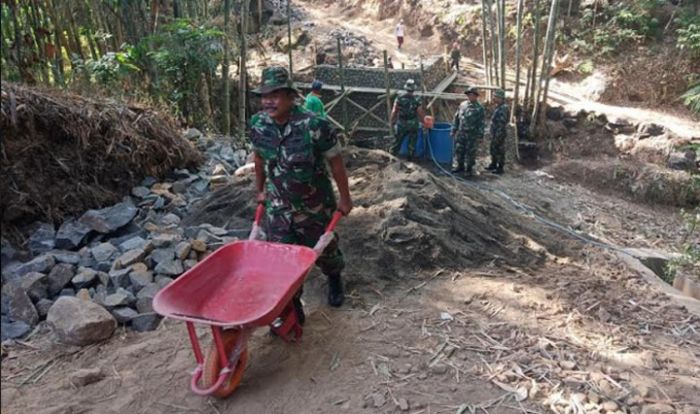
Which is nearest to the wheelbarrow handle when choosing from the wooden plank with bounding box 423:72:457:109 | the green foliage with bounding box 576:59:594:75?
the wooden plank with bounding box 423:72:457:109

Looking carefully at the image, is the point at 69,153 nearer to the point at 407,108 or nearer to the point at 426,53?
the point at 407,108

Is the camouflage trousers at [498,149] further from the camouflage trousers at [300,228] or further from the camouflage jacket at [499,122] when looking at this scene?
the camouflage trousers at [300,228]

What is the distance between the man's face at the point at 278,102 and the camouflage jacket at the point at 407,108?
5.75m

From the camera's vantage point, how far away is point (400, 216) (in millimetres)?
4691

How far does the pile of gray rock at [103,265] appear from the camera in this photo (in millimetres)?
3443

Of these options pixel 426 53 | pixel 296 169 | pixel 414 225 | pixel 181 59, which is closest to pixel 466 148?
pixel 414 225

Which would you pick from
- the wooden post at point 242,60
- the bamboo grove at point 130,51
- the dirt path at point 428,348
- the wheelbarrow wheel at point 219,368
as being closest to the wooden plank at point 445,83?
the wooden post at point 242,60

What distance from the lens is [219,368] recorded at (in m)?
2.71

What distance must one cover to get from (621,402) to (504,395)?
2.17 ft

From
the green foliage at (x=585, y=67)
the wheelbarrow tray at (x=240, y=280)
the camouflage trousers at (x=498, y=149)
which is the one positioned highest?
the green foliage at (x=585, y=67)

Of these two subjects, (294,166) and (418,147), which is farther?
(418,147)

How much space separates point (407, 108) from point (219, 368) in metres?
6.54

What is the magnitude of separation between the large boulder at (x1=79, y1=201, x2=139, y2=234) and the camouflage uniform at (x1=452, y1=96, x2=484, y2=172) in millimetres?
5386

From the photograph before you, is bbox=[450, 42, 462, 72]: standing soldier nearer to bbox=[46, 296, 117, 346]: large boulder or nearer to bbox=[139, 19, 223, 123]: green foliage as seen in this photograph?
bbox=[139, 19, 223, 123]: green foliage
